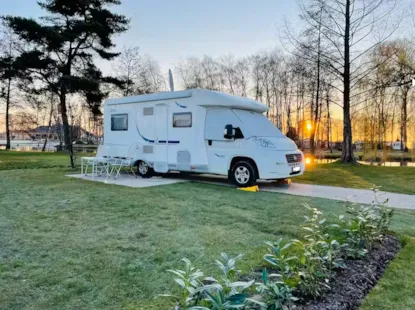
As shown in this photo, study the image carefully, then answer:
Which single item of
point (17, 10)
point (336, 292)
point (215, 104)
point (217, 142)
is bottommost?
point (336, 292)

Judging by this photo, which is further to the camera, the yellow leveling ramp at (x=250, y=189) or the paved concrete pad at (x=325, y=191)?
the yellow leveling ramp at (x=250, y=189)

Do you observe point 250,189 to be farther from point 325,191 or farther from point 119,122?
point 119,122

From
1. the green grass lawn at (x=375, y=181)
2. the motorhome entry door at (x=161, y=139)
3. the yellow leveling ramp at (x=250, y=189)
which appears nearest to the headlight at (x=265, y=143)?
the yellow leveling ramp at (x=250, y=189)

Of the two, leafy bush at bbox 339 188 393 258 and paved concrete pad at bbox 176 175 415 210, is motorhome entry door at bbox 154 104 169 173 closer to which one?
paved concrete pad at bbox 176 175 415 210

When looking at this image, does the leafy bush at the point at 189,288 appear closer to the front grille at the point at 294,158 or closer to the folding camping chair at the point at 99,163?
the front grille at the point at 294,158

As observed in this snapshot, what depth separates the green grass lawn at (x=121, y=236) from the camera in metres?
2.38

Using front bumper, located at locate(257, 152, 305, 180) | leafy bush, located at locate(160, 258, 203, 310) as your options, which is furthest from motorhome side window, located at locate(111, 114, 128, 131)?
leafy bush, located at locate(160, 258, 203, 310)

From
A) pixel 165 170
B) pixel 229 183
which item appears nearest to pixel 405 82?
pixel 229 183

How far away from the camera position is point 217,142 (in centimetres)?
797

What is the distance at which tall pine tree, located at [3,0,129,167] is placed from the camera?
1841 cm

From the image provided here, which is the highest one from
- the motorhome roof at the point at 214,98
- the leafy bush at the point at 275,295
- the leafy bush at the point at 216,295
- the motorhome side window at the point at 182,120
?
the motorhome roof at the point at 214,98

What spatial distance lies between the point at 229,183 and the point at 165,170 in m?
1.78

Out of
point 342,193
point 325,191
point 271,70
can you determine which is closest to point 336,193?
point 342,193

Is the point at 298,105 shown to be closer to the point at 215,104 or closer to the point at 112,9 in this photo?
the point at 112,9
